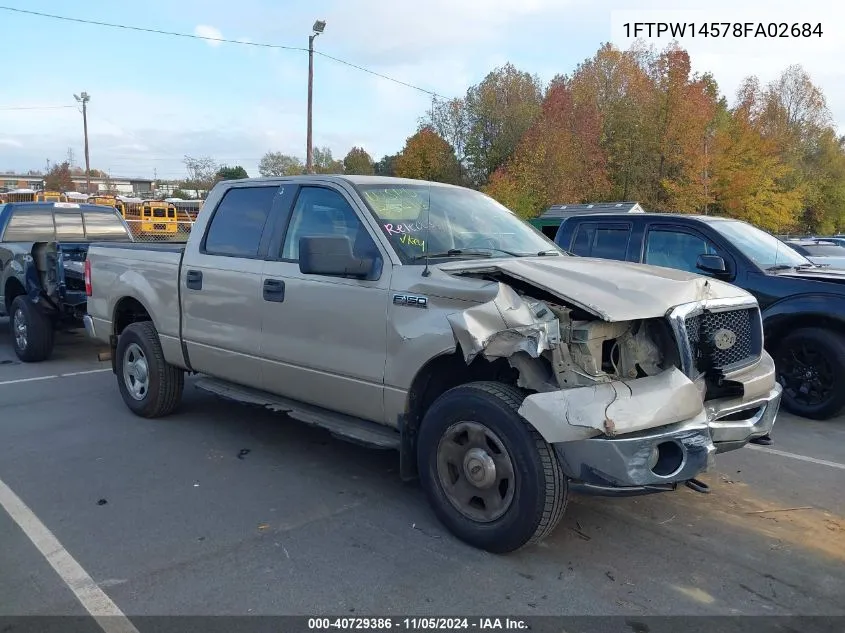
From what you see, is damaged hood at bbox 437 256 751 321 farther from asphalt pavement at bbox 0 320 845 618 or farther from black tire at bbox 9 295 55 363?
black tire at bbox 9 295 55 363

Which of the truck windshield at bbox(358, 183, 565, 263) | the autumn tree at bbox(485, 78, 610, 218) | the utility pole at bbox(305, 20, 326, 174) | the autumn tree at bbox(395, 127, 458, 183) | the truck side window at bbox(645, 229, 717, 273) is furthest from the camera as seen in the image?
the autumn tree at bbox(395, 127, 458, 183)

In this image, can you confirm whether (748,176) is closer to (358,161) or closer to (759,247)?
(759,247)

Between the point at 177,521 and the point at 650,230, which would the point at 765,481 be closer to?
the point at 650,230

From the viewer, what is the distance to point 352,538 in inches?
147

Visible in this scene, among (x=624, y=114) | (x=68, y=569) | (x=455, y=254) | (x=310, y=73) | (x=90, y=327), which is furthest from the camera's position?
(x=624, y=114)

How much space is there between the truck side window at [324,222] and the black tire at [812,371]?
443cm

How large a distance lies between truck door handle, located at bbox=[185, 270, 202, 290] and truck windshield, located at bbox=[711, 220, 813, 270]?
5.05m

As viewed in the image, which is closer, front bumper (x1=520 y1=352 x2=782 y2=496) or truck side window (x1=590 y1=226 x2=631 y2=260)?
front bumper (x1=520 y1=352 x2=782 y2=496)

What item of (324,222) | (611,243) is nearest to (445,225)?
(324,222)

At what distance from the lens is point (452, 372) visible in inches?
154

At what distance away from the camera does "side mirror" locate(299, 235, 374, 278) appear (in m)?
3.82

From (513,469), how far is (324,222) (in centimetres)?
214

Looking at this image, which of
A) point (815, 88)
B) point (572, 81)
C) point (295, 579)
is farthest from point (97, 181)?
point (295, 579)

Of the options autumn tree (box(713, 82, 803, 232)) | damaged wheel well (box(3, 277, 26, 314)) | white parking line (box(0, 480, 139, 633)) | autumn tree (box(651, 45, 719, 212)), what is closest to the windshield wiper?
white parking line (box(0, 480, 139, 633))
